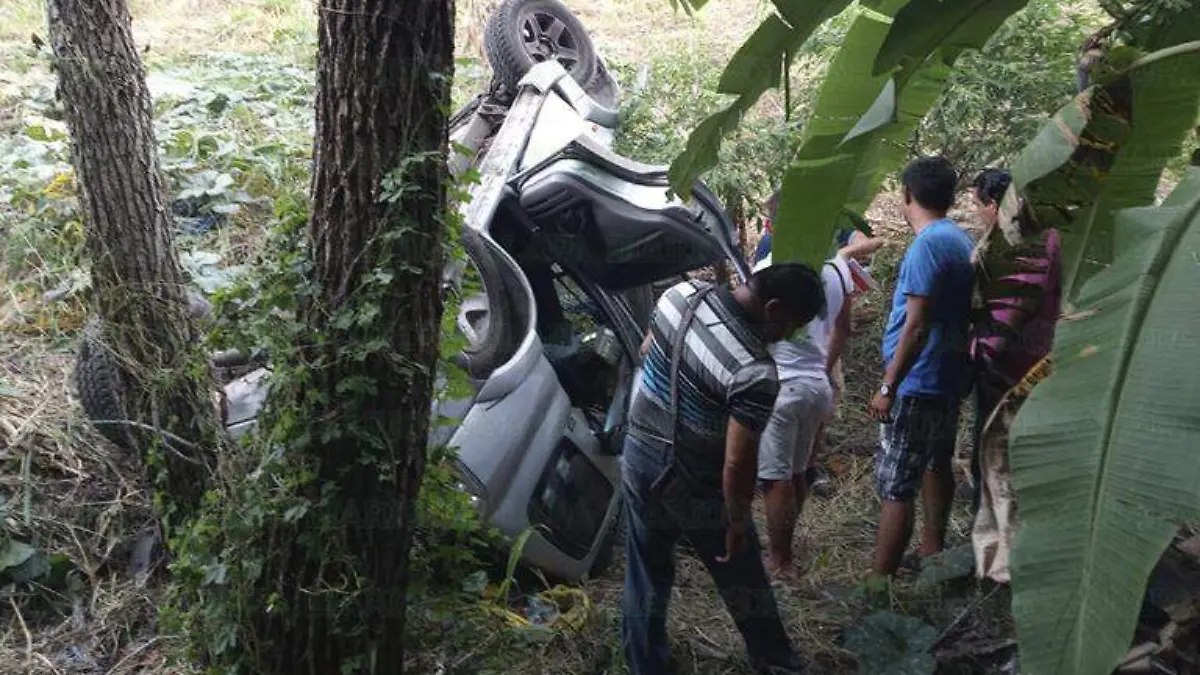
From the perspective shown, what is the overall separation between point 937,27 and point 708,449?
4.78ft

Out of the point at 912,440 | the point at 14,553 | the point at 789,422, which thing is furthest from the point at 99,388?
the point at 912,440

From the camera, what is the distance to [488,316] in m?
4.20

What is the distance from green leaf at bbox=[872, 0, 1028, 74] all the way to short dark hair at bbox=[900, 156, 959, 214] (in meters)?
1.42

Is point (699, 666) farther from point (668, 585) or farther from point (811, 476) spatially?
point (811, 476)

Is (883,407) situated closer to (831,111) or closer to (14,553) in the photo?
(831,111)

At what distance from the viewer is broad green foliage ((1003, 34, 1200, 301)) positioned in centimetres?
211

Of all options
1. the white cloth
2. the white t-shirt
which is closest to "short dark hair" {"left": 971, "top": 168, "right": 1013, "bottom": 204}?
the white t-shirt

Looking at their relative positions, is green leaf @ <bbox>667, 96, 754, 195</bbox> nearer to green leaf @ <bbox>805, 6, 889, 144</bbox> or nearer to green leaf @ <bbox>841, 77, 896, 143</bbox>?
green leaf @ <bbox>805, 6, 889, 144</bbox>

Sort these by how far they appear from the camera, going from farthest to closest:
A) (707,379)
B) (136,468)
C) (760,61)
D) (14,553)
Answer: (136,468) < (14,553) < (707,379) < (760,61)

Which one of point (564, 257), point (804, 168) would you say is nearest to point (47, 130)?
point (564, 257)

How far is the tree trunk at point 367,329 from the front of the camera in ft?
7.72

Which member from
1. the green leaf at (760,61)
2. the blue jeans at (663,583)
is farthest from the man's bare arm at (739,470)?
the green leaf at (760,61)

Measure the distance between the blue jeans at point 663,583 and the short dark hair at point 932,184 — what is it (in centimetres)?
129

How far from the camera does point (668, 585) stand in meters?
3.42
